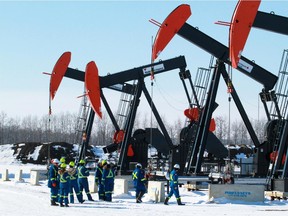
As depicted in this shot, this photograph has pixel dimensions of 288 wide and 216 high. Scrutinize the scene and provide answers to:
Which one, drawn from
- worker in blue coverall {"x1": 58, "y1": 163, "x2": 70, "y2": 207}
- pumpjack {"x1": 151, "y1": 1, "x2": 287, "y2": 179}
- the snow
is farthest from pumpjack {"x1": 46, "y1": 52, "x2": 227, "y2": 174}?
worker in blue coverall {"x1": 58, "y1": 163, "x2": 70, "y2": 207}

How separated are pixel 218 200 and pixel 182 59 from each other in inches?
436

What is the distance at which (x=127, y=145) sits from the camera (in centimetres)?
2708

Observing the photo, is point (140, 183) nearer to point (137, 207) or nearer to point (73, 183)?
point (137, 207)

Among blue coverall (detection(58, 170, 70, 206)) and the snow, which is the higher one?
blue coverall (detection(58, 170, 70, 206))

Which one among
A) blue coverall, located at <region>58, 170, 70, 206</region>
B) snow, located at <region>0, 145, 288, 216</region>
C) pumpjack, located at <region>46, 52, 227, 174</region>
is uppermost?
pumpjack, located at <region>46, 52, 227, 174</region>

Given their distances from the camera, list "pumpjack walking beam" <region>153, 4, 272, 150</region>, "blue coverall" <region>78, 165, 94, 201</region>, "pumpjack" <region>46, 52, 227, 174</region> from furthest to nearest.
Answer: "pumpjack" <region>46, 52, 227, 174</region> → "pumpjack walking beam" <region>153, 4, 272, 150</region> → "blue coverall" <region>78, 165, 94, 201</region>

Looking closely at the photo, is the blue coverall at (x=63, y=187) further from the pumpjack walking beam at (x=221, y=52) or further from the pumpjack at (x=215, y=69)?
the pumpjack walking beam at (x=221, y=52)

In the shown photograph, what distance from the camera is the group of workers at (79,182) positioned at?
16.5 m

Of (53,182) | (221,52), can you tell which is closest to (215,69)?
(221,52)

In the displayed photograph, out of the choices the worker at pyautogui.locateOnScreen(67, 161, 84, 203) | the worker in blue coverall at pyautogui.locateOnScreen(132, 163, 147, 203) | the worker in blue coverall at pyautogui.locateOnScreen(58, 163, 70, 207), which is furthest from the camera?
the worker in blue coverall at pyautogui.locateOnScreen(132, 163, 147, 203)

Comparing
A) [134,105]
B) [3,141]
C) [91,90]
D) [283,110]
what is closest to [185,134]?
[134,105]

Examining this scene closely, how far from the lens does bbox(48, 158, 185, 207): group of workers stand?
1653cm

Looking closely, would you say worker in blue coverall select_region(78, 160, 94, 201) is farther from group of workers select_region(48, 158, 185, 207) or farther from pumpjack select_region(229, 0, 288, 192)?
pumpjack select_region(229, 0, 288, 192)

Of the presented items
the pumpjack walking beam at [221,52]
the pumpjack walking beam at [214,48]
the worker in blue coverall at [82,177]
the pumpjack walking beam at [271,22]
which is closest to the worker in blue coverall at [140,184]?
the worker in blue coverall at [82,177]
